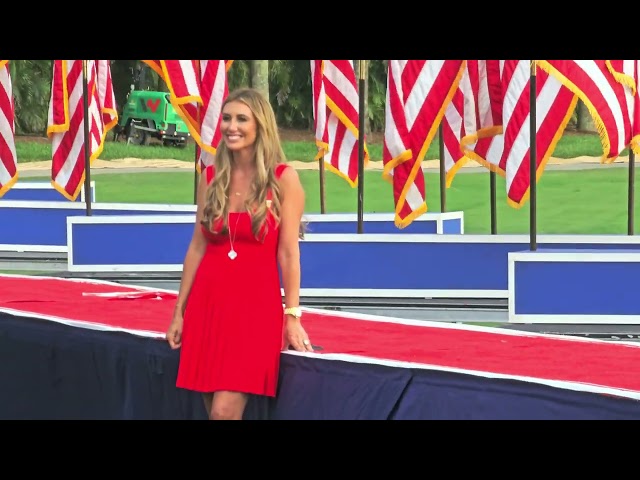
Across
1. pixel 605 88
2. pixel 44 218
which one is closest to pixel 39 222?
pixel 44 218

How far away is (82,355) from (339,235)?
6517 mm

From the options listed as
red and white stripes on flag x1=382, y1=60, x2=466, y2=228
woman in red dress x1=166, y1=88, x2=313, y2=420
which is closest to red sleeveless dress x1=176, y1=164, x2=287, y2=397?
woman in red dress x1=166, y1=88, x2=313, y2=420

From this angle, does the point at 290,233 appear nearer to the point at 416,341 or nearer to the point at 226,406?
the point at 226,406

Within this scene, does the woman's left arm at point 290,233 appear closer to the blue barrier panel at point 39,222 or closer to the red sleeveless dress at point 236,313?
the red sleeveless dress at point 236,313

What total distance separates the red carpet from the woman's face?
3.03 ft

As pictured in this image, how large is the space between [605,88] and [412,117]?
1793mm

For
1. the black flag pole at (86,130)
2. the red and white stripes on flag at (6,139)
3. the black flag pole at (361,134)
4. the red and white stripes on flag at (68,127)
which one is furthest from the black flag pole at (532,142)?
the red and white stripes on flag at (6,139)

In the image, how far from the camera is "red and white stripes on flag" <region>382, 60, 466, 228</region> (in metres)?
11.4

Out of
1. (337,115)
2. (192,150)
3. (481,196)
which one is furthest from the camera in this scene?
(192,150)

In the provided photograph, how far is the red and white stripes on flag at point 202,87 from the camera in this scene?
1376 cm

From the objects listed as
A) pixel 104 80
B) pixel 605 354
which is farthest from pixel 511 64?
pixel 104 80

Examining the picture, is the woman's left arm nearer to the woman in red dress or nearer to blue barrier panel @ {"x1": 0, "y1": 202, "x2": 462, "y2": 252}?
the woman in red dress

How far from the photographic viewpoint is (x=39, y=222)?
56.7 feet
